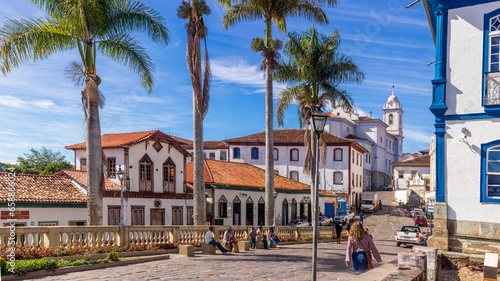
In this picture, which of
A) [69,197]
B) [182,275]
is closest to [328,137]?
[69,197]

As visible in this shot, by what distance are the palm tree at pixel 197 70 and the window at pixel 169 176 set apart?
13.1m

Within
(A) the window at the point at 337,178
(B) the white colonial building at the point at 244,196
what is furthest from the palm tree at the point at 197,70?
(A) the window at the point at 337,178

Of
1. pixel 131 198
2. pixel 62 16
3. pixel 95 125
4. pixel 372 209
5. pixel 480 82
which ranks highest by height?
pixel 62 16

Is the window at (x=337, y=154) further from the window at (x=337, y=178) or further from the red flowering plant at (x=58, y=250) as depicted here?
the red flowering plant at (x=58, y=250)

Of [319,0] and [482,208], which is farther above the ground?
[319,0]

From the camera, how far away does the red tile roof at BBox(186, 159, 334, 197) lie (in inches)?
1580

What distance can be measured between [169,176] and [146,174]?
239 centimetres

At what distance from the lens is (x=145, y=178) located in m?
34.0

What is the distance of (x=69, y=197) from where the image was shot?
28.6 meters

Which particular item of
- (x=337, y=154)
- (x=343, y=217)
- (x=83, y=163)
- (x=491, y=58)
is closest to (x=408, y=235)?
(x=491, y=58)

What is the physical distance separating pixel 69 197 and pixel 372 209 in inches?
1503

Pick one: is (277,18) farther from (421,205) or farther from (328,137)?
(421,205)

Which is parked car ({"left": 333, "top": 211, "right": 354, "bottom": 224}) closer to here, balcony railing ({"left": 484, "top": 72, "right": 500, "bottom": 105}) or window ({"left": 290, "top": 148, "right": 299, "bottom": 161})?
window ({"left": 290, "top": 148, "right": 299, "bottom": 161})

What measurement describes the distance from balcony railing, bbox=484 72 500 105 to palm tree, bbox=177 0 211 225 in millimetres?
12641
